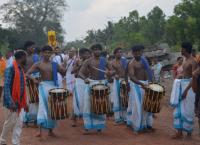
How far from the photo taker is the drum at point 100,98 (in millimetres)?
10594

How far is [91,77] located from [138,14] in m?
41.8

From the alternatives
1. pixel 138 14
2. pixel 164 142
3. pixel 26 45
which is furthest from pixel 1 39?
pixel 164 142

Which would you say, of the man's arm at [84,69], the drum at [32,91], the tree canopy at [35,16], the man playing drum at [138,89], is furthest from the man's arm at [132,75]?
the tree canopy at [35,16]

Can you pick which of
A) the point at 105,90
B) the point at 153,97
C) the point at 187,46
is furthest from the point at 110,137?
the point at 187,46

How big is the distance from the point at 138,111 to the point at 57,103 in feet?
6.07

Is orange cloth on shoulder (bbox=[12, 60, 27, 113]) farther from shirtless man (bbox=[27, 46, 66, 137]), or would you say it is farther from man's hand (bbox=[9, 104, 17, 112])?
shirtless man (bbox=[27, 46, 66, 137])

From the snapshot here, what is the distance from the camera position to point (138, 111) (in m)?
10.9

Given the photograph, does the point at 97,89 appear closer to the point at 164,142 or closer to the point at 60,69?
the point at 60,69

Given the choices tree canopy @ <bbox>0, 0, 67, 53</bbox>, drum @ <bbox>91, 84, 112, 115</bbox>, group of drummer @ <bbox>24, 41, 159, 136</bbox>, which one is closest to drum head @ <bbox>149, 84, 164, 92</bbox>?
group of drummer @ <bbox>24, 41, 159, 136</bbox>

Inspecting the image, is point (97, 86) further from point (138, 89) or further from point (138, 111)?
point (138, 111)

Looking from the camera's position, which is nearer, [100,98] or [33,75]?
[100,98]

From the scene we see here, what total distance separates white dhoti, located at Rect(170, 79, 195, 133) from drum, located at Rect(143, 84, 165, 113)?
38 cm

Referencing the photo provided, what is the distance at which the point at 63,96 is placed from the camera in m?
10.2

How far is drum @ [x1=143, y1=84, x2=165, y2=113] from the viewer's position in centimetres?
1034
